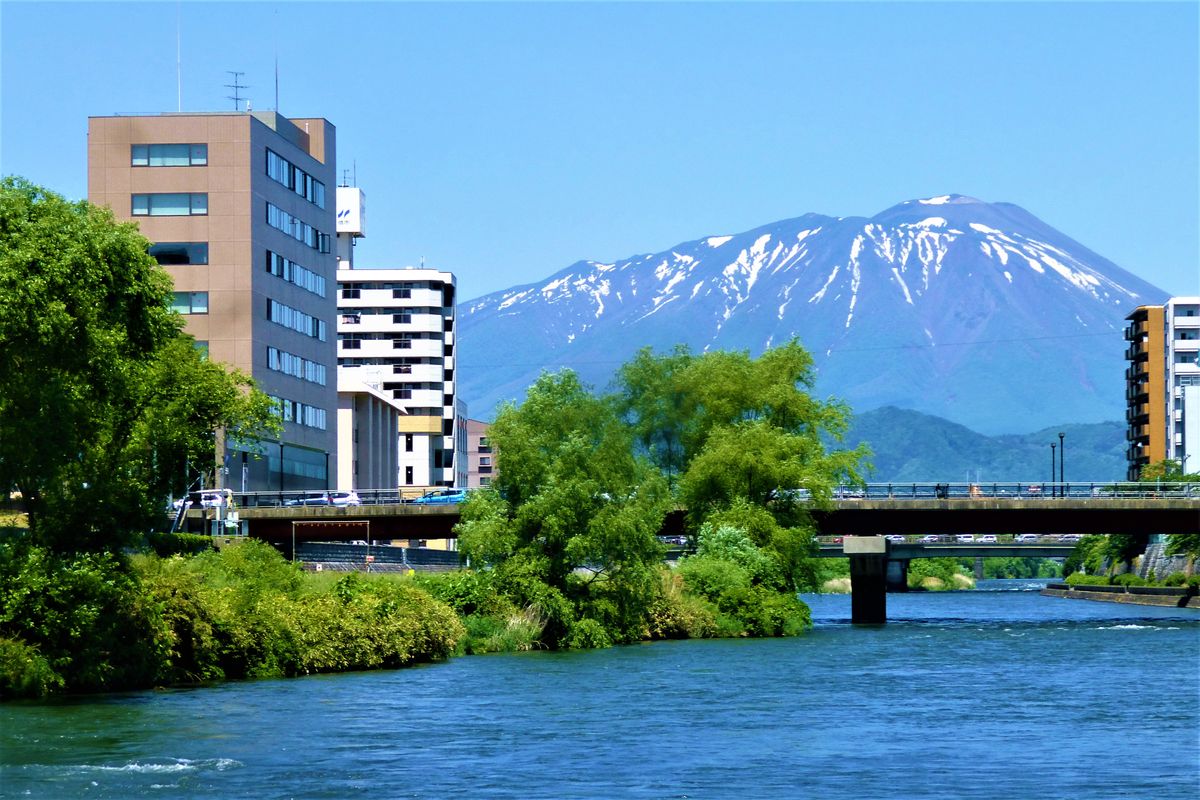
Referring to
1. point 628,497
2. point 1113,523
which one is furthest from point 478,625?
point 1113,523

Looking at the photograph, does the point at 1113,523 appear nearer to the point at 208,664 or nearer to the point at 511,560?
the point at 511,560

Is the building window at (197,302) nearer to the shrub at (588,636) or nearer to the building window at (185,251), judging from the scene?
the building window at (185,251)

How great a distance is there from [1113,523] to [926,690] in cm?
5315

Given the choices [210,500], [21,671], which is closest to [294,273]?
[210,500]

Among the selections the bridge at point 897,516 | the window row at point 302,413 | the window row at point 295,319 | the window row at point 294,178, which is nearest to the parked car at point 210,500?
the bridge at point 897,516

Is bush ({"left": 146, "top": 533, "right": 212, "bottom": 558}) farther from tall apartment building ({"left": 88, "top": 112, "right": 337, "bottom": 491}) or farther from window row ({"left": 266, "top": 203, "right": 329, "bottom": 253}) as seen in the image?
window row ({"left": 266, "top": 203, "right": 329, "bottom": 253})

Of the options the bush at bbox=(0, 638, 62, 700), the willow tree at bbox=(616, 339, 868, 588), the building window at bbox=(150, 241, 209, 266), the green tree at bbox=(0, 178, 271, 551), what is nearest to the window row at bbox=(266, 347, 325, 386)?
the building window at bbox=(150, 241, 209, 266)

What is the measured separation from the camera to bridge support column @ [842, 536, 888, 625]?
111 m

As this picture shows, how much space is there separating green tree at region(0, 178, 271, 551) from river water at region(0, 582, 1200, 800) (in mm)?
5784

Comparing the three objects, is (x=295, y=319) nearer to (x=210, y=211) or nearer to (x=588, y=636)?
(x=210, y=211)

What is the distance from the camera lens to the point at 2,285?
4575cm

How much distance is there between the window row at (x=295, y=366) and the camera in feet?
430

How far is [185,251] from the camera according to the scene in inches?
4985

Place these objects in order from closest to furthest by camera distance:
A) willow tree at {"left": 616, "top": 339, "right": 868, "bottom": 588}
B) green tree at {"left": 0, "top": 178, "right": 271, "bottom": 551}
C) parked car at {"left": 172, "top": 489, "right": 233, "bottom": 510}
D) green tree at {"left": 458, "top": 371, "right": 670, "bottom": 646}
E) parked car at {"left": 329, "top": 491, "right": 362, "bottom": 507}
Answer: green tree at {"left": 0, "top": 178, "right": 271, "bottom": 551}, green tree at {"left": 458, "top": 371, "right": 670, "bottom": 646}, willow tree at {"left": 616, "top": 339, "right": 868, "bottom": 588}, parked car at {"left": 172, "top": 489, "right": 233, "bottom": 510}, parked car at {"left": 329, "top": 491, "right": 362, "bottom": 507}
